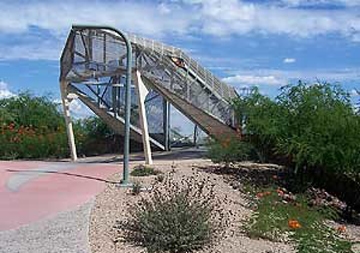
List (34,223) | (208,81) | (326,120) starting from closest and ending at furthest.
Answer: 1. (34,223)
2. (326,120)
3. (208,81)

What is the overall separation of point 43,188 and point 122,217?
524 cm

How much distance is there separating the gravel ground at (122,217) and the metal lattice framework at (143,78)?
7.61 metres

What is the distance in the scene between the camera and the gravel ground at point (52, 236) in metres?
9.80

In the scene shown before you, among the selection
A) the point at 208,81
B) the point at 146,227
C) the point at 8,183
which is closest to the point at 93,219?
the point at 146,227

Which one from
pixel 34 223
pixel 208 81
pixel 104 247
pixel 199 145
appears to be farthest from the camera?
pixel 199 145

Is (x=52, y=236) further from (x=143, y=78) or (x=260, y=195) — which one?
(x=143, y=78)

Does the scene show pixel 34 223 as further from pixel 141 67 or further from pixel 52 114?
pixel 52 114

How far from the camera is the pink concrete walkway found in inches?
520

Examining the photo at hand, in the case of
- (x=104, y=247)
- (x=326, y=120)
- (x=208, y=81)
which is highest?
(x=208, y=81)

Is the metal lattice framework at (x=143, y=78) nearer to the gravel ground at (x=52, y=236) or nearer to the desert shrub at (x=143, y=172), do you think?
the desert shrub at (x=143, y=172)

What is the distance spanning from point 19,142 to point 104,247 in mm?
19715

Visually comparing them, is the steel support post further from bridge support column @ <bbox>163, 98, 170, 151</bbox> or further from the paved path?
the paved path

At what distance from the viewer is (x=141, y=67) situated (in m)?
23.6

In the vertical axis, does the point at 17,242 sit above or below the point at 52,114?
below
